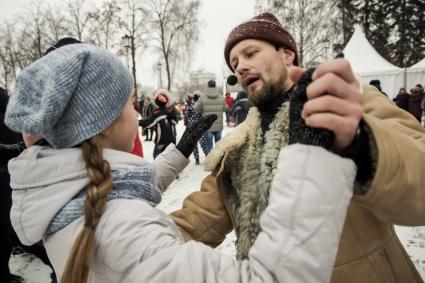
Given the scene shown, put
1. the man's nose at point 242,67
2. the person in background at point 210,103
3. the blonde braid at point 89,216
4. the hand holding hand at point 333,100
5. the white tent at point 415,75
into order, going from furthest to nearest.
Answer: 1. the white tent at point 415,75
2. the person in background at point 210,103
3. the man's nose at point 242,67
4. the blonde braid at point 89,216
5. the hand holding hand at point 333,100

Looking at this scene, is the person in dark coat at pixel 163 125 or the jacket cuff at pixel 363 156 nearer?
the jacket cuff at pixel 363 156

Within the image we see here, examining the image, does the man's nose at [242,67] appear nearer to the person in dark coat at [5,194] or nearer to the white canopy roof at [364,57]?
the person in dark coat at [5,194]

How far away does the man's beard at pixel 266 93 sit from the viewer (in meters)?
1.68

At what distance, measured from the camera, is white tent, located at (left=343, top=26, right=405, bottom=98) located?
1492 cm

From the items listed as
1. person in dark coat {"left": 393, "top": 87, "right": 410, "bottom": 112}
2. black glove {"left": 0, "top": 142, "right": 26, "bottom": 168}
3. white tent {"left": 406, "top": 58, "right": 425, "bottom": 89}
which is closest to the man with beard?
black glove {"left": 0, "top": 142, "right": 26, "bottom": 168}

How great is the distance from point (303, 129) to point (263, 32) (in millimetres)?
1214

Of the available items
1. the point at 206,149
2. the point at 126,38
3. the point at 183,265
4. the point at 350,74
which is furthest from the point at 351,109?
the point at 126,38

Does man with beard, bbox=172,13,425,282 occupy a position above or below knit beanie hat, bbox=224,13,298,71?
below

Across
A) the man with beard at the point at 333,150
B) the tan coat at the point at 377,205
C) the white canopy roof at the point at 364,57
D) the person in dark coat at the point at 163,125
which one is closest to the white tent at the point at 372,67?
the white canopy roof at the point at 364,57

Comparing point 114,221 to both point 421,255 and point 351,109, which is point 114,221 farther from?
point 421,255

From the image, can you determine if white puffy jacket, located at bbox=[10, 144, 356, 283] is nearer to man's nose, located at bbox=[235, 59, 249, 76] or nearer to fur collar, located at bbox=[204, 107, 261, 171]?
fur collar, located at bbox=[204, 107, 261, 171]

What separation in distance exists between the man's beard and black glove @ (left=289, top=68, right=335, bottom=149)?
3.08 feet

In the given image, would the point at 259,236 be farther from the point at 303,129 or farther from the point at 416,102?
the point at 416,102

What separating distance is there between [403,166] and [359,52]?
16.9m
